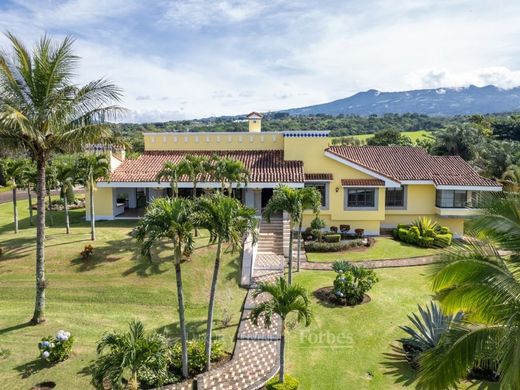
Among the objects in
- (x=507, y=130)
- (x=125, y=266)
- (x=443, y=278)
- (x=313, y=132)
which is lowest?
(x=125, y=266)

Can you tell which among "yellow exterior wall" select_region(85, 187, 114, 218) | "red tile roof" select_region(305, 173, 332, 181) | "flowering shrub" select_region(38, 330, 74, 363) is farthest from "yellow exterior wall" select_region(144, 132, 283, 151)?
"flowering shrub" select_region(38, 330, 74, 363)

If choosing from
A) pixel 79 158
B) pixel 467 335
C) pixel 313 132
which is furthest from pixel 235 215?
pixel 313 132

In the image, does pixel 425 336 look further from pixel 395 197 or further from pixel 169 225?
pixel 395 197

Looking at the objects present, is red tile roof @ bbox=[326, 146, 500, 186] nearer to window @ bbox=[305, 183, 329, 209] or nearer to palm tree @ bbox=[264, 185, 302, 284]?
window @ bbox=[305, 183, 329, 209]

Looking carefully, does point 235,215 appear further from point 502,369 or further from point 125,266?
point 125,266

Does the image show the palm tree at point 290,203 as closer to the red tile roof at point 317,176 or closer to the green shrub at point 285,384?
the green shrub at point 285,384

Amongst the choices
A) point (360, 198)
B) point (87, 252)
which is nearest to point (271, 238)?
point (360, 198)
